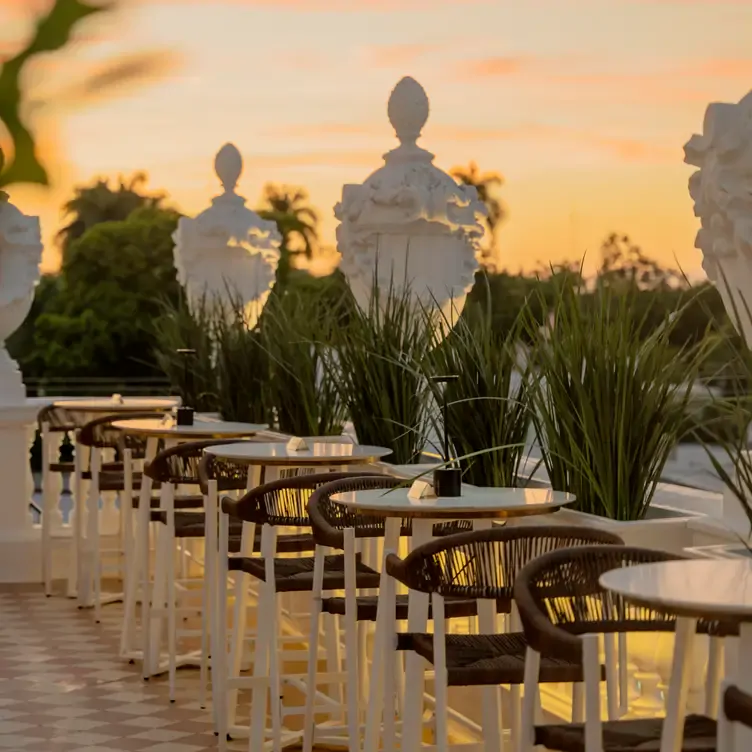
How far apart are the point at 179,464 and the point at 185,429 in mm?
803

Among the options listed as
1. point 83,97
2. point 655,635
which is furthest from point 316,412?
point 83,97

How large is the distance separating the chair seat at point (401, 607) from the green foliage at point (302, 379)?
9.07ft

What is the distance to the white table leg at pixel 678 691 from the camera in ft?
6.84

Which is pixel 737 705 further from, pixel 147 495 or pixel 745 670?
pixel 147 495

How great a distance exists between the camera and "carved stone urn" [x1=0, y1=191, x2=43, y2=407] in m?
8.27

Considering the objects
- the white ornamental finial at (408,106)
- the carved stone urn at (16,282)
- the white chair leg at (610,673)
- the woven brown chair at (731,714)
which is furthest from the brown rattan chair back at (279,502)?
the carved stone urn at (16,282)

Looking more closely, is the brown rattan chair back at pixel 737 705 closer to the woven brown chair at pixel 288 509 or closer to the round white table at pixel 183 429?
the woven brown chair at pixel 288 509

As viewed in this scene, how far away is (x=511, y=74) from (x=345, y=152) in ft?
7.11

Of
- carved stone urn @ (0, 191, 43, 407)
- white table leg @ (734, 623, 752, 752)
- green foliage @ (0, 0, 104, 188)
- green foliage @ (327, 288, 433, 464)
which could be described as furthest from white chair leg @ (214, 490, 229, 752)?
carved stone urn @ (0, 191, 43, 407)

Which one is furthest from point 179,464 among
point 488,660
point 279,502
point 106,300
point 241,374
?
point 106,300

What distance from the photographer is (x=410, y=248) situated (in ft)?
22.1

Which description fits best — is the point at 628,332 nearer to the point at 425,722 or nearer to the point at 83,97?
the point at 425,722

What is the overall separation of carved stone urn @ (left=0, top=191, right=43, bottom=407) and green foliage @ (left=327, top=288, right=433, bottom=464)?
10.3 ft

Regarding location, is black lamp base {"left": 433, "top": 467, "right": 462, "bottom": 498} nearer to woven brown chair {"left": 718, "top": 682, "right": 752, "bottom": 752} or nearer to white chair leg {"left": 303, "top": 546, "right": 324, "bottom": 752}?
white chair leg {"left": 303, "top": 546, "right": 324, "bottom": 752}
